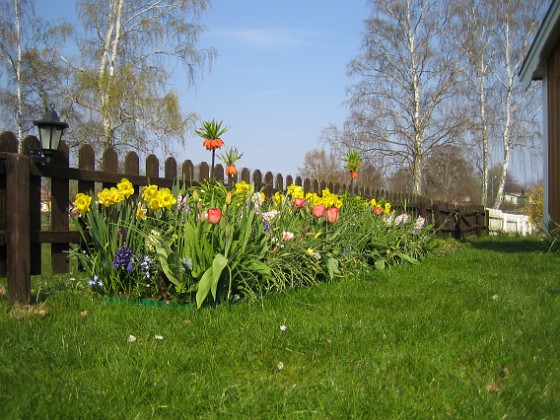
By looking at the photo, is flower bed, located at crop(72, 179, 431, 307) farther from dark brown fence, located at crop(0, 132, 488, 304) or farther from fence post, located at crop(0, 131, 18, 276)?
fence post, located at crop(0, 131, 18, 276)

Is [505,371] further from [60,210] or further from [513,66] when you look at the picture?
[513,66]

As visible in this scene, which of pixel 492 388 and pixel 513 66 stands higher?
pixel 513 66

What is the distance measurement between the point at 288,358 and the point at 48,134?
262cm

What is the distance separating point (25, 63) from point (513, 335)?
19327 millimetres

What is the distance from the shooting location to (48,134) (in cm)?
407

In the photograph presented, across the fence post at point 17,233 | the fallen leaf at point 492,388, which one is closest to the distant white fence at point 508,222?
the fence post at point 17,233

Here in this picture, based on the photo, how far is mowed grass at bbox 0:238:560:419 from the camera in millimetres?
1991

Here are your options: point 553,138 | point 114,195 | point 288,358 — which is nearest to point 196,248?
point 114,195

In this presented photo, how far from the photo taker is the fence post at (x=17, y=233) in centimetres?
339

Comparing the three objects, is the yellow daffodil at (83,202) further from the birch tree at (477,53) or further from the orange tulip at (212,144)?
the birch tree at (477,53)

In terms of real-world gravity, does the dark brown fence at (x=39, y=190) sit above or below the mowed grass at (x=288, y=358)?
above

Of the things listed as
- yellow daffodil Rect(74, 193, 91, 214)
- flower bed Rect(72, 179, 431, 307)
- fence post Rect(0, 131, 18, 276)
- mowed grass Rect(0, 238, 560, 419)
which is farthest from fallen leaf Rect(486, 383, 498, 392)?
fence post Rect(0, 131, 18, 276)

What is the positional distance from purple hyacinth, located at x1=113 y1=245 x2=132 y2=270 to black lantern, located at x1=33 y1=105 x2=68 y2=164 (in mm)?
1011

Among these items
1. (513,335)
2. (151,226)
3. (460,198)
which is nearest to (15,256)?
(151,226)
